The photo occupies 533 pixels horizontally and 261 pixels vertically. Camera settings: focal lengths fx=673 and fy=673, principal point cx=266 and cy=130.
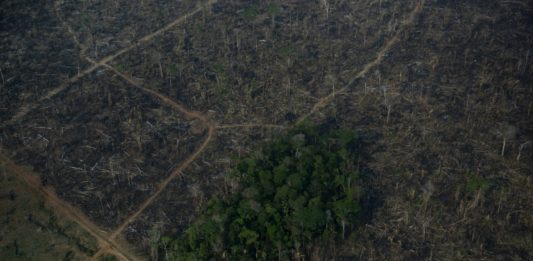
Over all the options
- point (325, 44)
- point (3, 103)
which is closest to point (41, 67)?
point (3, 103)

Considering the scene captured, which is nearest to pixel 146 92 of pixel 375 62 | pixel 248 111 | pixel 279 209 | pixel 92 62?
pixel 92 62

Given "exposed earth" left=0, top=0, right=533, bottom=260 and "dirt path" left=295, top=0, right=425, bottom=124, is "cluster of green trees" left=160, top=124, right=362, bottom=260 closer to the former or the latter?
"exposed earth" left=0, top=0, right=533, bottom=260

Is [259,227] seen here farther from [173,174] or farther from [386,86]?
[386,86]

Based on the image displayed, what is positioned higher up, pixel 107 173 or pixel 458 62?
pixel 458 62

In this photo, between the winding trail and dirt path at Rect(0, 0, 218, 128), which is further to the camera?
dirt path at Rect(0, 0, 218, 128)

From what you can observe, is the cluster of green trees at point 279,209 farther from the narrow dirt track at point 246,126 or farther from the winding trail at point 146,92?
the narrow dirt track at point 246,126

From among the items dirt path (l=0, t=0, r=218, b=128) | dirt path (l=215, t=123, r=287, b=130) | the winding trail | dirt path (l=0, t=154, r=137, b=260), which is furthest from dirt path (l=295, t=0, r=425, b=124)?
dirt path (l=0, t=0, r=218, b=128)
